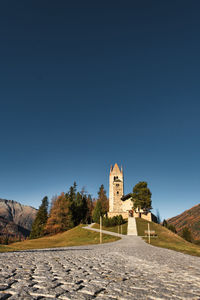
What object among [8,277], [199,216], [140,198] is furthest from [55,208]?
[199,216]

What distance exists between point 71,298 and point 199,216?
122 m

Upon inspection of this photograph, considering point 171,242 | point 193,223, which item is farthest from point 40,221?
point 193,223

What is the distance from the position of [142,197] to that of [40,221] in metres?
37.1

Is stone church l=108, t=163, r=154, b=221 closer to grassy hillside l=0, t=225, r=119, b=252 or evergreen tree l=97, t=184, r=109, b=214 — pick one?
evergreen tree l=97, t=184, r=109, b=214

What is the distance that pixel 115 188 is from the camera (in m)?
70.8

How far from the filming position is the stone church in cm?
6256

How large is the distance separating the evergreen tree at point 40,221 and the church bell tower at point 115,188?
24385mm

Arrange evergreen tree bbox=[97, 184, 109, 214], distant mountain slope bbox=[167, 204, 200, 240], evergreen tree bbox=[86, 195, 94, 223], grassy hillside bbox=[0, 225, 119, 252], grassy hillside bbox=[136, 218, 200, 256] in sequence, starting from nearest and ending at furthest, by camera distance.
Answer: grassy hillside bbox=[136, 218, 200, 256]
grassy hillside bbox=[0, 225, 119, 252]
evergreen tree bbox=[86, 195, 94, 223]
evergreen tree bbox=[97, 184, 109, 214]
distant mountain slope bbox=[167, 204, 200, 240]

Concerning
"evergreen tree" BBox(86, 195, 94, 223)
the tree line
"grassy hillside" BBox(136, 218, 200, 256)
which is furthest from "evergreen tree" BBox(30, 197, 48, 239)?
"grassy hillside" BBox(136, 218, 200, 256)

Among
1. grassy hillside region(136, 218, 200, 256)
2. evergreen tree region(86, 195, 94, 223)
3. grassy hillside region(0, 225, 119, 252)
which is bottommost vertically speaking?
grassy hillside region(0, 225, 119, 252)

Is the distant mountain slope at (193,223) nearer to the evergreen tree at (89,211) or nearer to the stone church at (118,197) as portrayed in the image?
the stone church at (118,197)

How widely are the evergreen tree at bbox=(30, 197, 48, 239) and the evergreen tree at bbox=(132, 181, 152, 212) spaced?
3202 centimetres

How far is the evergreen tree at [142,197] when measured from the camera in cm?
5622

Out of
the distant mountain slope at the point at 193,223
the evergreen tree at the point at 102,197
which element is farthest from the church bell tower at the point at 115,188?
the distant mountain slope at the point at 193,223
